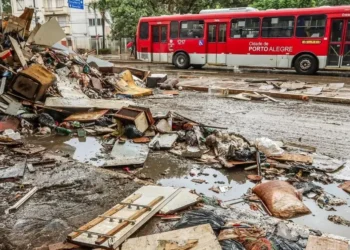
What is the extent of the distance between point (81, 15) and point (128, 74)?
108ft

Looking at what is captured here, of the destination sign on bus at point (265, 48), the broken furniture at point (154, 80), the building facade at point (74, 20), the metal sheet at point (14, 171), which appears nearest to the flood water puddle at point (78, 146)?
the metal sheet at point (14, 171)

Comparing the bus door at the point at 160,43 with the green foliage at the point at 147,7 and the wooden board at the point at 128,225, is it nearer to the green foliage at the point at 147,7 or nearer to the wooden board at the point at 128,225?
the green foliage at the point at 147,7

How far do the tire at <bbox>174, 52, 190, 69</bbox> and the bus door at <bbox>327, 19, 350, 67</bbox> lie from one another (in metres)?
7.90

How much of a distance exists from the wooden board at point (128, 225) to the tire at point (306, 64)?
47.1ft

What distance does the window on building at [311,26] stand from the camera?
15.6 metres

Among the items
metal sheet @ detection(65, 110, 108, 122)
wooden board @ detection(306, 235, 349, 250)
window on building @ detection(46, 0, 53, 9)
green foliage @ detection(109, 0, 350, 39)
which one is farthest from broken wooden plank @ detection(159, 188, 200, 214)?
window on building @ detection(46, 0, 53, 9)

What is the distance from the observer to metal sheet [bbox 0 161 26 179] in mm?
5098

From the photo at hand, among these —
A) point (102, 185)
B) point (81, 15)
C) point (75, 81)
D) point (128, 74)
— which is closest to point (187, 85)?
point (128, 74)

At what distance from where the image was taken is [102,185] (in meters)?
4.86

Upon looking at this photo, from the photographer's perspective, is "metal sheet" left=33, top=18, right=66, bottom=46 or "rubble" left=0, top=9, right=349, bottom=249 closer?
"rubble" left=0, top=9, right=349, bottom=249

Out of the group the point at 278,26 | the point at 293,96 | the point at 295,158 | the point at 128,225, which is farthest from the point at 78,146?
the point at 278,26

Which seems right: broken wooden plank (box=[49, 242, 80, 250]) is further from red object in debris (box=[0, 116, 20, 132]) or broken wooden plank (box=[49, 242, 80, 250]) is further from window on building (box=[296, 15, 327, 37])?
window on building (box=[296, 15, 327, 37])

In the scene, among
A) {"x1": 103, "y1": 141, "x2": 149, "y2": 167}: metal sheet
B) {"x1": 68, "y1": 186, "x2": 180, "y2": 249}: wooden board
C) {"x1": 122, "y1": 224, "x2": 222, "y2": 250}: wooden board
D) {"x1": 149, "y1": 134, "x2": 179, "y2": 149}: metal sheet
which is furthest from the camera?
{"x1": 149, "y1": 134, "x2": 179, "y2": 149}: metal sheet

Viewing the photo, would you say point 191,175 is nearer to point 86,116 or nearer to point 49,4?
point 86,116
